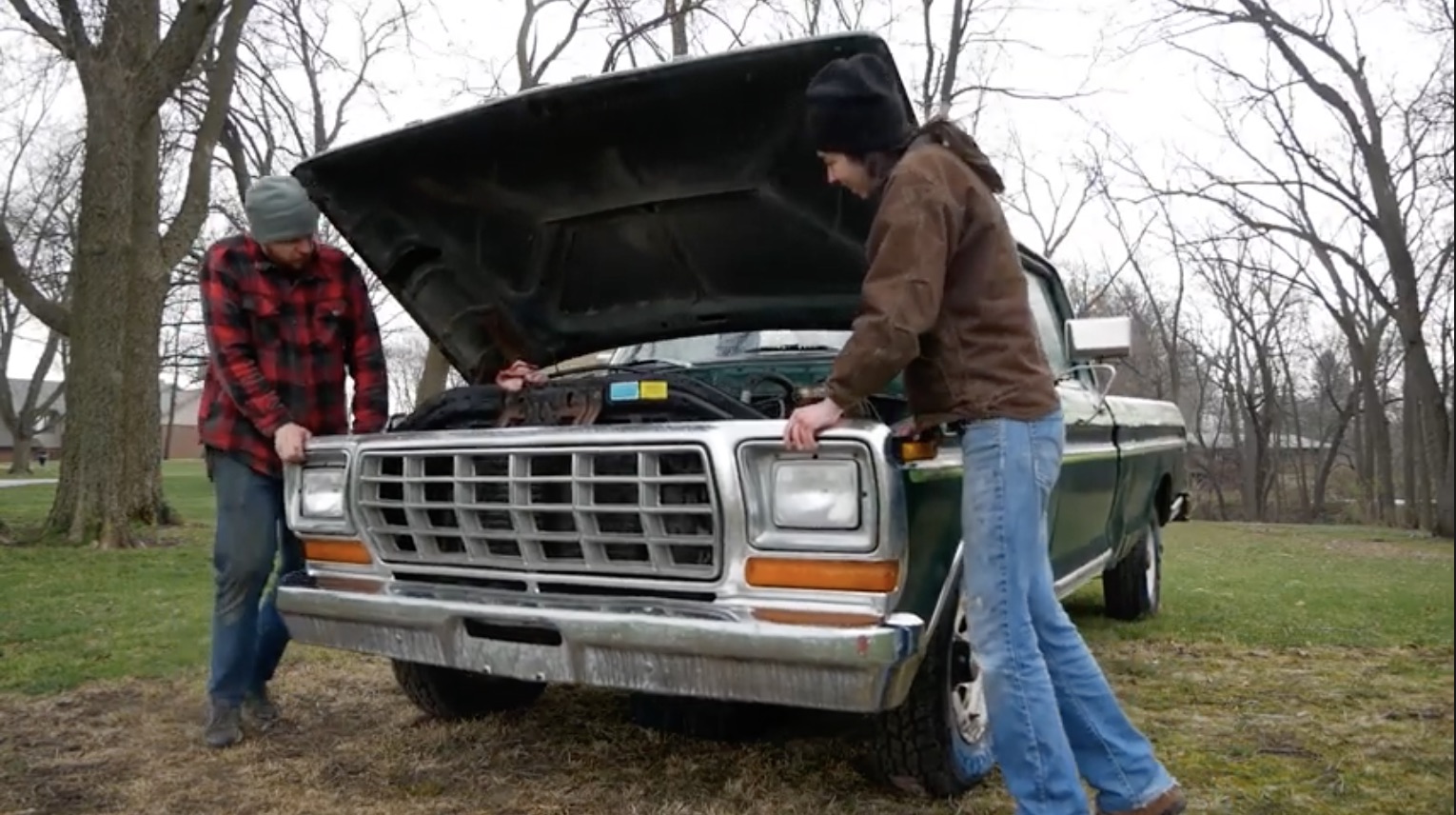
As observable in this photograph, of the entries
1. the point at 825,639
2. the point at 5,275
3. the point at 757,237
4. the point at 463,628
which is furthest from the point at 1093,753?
the point at 5,275

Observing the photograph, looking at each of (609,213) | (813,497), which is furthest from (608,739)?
(609,213)

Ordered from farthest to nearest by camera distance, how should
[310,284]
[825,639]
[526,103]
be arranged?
[310,284] → [526,103] → [825,639]

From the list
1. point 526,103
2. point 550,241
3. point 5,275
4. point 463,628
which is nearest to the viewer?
point 463,628

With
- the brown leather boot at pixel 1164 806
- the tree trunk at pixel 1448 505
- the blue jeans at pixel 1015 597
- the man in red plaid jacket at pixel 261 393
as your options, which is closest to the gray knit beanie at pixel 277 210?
the man in red plaid jacket at pixel 261 393

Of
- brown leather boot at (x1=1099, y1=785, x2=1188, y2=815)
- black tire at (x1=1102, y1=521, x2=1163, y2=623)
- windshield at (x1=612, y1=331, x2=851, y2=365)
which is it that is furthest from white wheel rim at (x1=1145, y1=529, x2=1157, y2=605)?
brown leather boot at (x1=1099, y1=785, x2=1188, y2=815)

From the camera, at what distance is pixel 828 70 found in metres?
2.65

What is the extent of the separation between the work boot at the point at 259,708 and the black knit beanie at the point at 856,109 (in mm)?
2936

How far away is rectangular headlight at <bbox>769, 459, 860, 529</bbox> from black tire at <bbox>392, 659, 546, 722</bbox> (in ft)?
5.29

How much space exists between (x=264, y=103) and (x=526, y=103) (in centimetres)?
1966

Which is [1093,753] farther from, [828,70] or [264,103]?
[264,103]

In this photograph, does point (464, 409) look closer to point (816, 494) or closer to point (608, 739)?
point (608, 739)

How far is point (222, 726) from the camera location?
12.7 feet

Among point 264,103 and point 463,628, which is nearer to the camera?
point 463,628

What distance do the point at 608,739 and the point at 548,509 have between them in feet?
3.98
